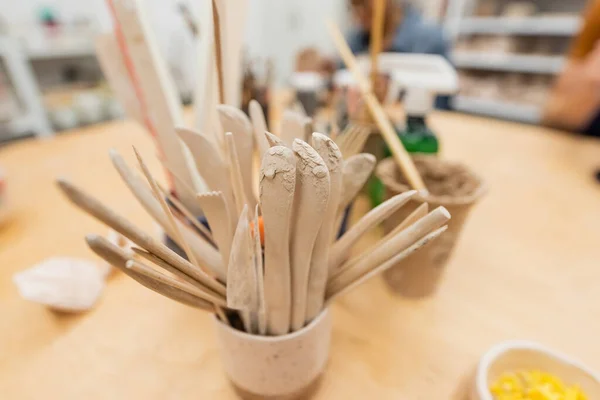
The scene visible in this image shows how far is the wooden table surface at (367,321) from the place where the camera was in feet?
1.03

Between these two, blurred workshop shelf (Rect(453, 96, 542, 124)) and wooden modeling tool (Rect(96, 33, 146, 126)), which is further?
blurred workshop shelf (Rect(453, 96, 542, 124))

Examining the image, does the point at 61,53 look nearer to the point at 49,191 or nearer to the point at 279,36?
the point at 49,191

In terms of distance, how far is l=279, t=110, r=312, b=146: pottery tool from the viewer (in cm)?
27

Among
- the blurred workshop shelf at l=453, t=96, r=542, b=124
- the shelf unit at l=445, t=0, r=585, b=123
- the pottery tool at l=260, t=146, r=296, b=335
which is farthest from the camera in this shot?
the blurred workshop shelf at l=453, t=96, r=542, b=124

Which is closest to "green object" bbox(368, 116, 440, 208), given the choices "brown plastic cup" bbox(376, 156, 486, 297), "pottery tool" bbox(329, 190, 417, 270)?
"brown plastic cup" bbox(376, 156, 486, 297)

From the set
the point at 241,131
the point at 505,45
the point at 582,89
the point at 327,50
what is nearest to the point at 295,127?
the point at 241,131

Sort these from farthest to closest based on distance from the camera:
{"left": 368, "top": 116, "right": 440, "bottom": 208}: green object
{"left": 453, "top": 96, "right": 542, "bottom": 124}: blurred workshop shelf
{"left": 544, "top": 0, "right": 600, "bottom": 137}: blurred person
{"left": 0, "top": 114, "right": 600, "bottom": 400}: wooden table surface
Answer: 1. {"left": 453, "top": 96, "right": 542, "bottom": 124}: blurred workshop shelf
2. {"left": 544, "top": 0, "right": 600, "bottom": 137}: blurred person
3. {"left": 368, "top": 116, "right": 440, "bottom": 208}: green object
4. {"left": 0, "top": 114, "right": 600, "bottom": 400}: wooden table surface

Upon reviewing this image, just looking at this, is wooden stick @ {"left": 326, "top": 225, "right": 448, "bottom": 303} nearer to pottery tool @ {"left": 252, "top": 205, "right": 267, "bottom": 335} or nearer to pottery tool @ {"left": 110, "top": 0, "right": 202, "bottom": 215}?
pottery tool @ {"left": 252, "top": 205, "right": 267, "bottom": 335}

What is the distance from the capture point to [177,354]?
34cm

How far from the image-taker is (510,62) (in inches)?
89.1

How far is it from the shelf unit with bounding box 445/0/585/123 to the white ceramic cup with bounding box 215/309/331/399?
230 cm

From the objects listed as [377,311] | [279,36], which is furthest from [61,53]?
[377,311]

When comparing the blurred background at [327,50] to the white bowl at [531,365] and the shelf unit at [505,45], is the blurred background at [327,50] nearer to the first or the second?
the shelf unit at [505,45]

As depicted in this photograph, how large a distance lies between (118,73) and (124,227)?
1.04ft
